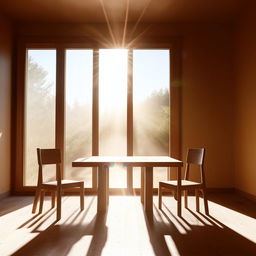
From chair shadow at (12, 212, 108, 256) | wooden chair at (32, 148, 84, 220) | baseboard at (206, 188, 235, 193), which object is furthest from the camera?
baseboard at (206, 188, 235, 193)

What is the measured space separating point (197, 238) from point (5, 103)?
3.64 m

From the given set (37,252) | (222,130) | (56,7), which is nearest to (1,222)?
(37,252)

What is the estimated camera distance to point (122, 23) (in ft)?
16.5

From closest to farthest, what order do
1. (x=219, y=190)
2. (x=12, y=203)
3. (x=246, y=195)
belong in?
(x=12, y=203)
(x=246, y=195)
(x=219, y=190)

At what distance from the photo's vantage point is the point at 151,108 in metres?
4.95

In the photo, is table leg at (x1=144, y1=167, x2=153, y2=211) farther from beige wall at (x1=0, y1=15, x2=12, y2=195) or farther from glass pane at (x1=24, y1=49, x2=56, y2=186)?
beige wall at (x1=0, y1=15, x2=12, y2=195)

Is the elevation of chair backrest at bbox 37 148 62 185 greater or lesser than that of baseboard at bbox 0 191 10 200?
greater

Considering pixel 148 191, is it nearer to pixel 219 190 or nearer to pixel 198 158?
pixel 198 158

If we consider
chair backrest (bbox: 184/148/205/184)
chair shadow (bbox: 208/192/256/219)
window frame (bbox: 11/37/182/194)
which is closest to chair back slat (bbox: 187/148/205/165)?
chair backrest (bbox: 184/148/205/184)

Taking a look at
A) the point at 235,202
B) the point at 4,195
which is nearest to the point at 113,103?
the point at 4,195

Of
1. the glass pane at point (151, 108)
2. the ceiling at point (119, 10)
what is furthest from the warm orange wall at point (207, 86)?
the glass pane at point (151, 108)

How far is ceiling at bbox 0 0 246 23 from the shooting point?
431 centimetres

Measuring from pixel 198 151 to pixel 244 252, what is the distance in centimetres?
150

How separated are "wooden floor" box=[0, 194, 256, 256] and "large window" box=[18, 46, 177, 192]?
1.22 meters
